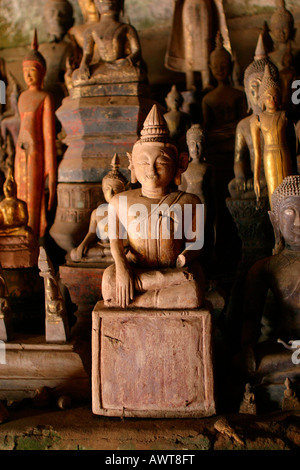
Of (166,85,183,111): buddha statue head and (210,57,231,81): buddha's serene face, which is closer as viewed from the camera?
(166,85,183,111): buddha statue head

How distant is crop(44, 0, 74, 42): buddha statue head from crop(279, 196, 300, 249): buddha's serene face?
4460mm

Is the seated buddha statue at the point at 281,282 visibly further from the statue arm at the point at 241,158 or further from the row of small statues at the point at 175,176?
the statue arm at the point at 241,158

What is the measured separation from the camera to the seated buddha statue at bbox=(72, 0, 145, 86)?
4.35 meters

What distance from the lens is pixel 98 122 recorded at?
4320 millimetres

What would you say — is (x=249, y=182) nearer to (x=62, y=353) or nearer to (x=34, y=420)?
(x=62, y=353)

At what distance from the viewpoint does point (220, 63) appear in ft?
17.9

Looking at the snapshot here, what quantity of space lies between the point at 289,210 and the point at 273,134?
3.93 feet

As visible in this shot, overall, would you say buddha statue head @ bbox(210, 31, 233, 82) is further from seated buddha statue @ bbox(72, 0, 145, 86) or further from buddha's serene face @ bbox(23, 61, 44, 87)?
buddha's serene face @ bbox(23, 61, 44, 87)

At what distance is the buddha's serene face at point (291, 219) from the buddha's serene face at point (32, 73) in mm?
3080

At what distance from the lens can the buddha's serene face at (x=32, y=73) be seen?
5020 mm

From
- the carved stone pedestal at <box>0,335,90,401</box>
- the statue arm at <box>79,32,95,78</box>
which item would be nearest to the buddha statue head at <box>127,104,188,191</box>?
the carved stone pedestal at <box>0,335,90,401</box>

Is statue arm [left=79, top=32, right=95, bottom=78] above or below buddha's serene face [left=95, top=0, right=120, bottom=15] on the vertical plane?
below

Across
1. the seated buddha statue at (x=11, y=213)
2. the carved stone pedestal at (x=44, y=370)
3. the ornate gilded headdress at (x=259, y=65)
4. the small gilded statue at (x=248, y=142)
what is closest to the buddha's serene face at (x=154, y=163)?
the carved stone pedestal at (x=44, y=370)

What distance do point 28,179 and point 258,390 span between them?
3.16 meters
